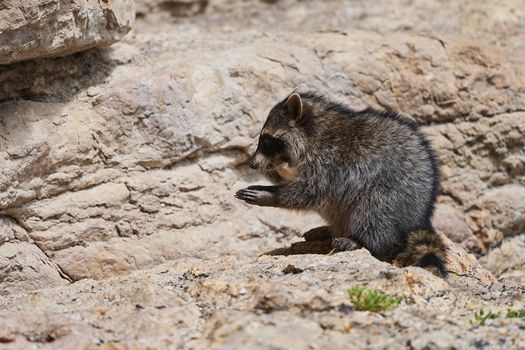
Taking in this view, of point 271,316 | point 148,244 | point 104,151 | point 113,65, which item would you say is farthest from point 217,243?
point 271,316

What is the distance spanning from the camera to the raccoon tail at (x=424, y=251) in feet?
23.4

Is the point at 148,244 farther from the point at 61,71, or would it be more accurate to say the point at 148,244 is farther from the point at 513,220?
the point at 513,220

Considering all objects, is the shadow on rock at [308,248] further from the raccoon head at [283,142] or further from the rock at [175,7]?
the rock at [175,7]

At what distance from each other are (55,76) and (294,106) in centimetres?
221

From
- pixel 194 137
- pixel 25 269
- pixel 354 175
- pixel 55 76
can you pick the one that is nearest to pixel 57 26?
pixel 55 76

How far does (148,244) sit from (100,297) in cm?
204

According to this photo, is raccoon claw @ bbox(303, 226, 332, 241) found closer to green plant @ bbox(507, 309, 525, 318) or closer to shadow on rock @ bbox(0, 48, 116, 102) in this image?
shadow on rock @ bbox(0, 48, 116, 102)

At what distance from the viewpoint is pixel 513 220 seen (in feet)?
34.3

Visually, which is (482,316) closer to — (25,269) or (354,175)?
(354,175)

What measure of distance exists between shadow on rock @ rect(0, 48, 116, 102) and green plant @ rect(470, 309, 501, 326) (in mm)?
4339

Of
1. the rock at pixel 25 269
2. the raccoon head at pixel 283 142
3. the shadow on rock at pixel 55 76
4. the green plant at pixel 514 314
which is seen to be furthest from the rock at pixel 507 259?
the rock at pixel 25 269

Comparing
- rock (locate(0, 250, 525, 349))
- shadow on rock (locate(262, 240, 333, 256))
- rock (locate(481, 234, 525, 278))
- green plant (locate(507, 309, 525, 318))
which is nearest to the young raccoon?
shadow on rock (locate(262, 240, 333, 256))

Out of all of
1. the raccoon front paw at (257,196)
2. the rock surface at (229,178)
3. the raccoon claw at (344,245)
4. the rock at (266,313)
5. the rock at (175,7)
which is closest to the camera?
the rock at (266,313)

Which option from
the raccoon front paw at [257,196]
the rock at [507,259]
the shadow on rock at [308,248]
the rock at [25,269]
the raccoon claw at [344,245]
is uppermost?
the raccoon front paw at [257,196]
